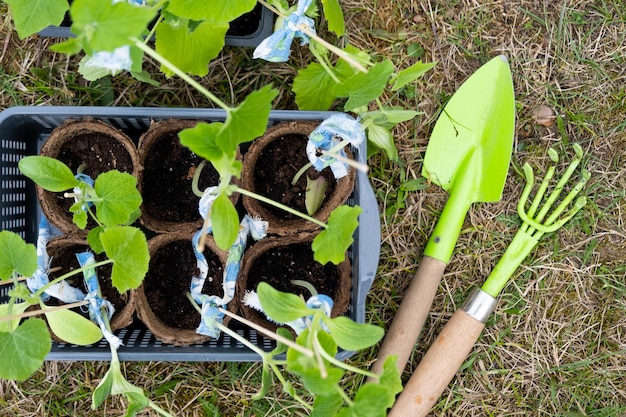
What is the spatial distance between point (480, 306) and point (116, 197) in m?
0.67

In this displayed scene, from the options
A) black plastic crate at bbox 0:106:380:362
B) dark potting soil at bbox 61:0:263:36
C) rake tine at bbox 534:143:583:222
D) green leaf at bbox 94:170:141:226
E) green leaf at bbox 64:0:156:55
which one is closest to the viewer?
green leaf at bbox 64:0:156:55

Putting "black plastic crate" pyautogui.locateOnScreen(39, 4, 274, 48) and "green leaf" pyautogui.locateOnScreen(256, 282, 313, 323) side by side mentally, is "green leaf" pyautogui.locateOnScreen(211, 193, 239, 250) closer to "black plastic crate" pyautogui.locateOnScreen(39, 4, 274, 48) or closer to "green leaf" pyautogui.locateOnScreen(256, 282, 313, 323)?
"green leaf" pyautogui.locateOnScreen(256, 282, 313, 323)

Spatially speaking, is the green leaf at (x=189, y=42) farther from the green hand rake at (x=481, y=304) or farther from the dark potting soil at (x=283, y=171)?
the green hand rake at (x=481, y=304)

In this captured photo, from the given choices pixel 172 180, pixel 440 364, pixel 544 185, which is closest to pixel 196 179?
pixel 172 180

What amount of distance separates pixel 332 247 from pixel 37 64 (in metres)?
0.69

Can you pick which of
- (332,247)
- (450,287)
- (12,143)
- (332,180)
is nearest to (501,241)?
(450,287)

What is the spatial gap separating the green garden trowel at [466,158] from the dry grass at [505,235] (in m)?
0.04

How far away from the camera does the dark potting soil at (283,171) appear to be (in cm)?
91

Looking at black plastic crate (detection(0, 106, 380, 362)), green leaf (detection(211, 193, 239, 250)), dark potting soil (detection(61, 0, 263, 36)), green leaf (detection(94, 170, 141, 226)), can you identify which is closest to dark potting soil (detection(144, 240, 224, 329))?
black plastic crate (detection(0, 106, 380, 362))

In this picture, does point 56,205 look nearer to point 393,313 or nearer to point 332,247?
point 332,247

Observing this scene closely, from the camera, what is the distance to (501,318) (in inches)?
44.6

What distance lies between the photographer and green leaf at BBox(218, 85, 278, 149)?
A: 0.59 meters

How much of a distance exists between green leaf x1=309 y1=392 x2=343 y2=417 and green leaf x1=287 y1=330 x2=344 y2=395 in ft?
0.17

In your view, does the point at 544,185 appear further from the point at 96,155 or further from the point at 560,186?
the point at 96,155
